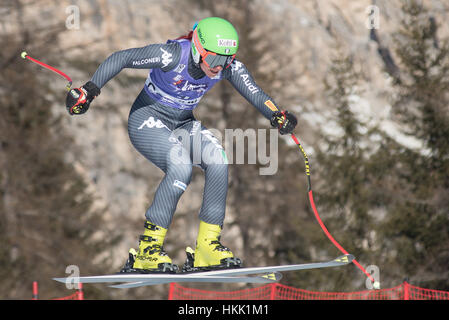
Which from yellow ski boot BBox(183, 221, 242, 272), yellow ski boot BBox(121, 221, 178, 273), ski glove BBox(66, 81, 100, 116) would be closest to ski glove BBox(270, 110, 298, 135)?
yellow ski boot BBox(183, 221, 242, 272)

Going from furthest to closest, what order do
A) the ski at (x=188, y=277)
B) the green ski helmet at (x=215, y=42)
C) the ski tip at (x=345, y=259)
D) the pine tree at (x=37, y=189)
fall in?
1. the pine tree at (x=37, y=189)
2. the ski tip at (x=345, y=259)
3. the green ski helmet at (x=215, y=42)
4. the ski at (x=188, y=277)

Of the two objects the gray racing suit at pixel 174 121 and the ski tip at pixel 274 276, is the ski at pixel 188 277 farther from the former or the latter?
the gray racing suit at pixel 174 121

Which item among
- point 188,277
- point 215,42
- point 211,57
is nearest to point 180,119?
point 211,57

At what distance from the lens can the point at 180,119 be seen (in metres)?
6.31

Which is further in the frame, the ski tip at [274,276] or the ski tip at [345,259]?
the ski tip at [345,259]

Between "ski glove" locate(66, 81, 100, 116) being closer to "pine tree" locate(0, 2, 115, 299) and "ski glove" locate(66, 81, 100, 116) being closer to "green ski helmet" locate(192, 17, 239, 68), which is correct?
"green ski helmet" locate(192, 17, 239, 68)

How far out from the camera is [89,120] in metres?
35.0

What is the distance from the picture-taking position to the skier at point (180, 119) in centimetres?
581

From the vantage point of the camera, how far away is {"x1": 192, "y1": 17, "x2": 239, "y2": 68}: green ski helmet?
5750 millimetres

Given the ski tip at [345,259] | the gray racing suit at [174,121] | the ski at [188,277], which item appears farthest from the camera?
the ski tip at [345,259]

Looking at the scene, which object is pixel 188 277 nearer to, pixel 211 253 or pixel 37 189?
pixel 211 253

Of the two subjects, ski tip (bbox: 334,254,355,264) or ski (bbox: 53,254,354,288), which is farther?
ski tip (bbox: 334,254,355,264)

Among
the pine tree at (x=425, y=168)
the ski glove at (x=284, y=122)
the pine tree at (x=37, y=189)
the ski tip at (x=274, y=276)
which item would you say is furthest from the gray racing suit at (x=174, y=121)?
the pine tree at (x=37, y=189)
